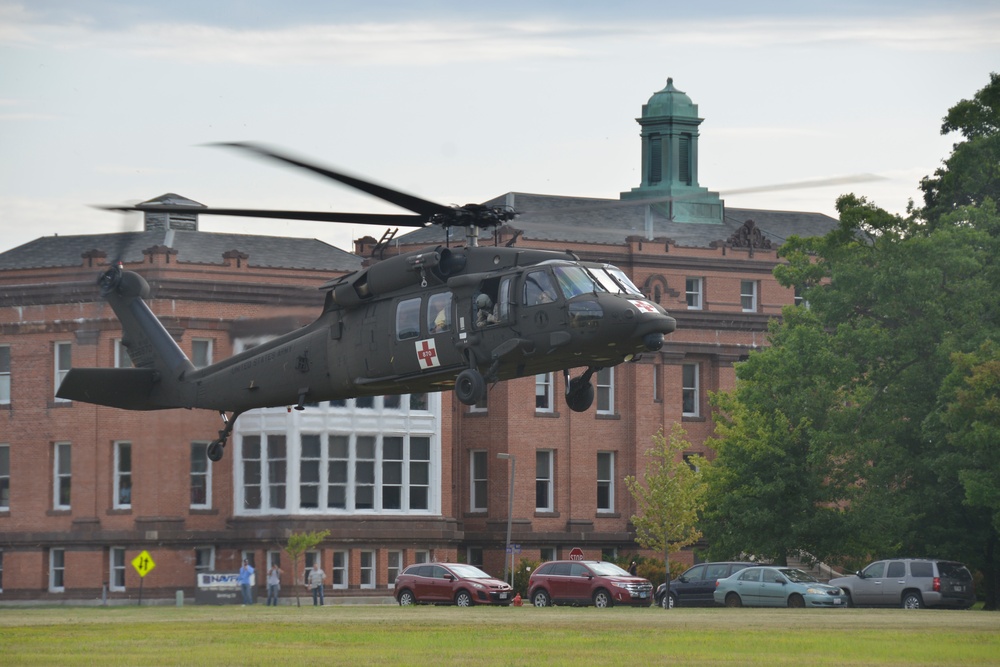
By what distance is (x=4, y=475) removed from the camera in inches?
2849

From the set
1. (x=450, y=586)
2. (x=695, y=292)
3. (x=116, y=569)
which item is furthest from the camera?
(x=695, y=292)

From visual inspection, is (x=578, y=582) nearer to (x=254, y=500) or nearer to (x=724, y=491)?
(x=724, y=491)

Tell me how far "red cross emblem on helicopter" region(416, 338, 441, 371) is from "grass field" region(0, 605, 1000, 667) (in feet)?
15.4

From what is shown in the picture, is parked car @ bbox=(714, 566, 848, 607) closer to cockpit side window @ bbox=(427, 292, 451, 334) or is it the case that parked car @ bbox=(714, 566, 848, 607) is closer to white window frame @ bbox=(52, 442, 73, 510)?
cockpit side window @ bbox=(427, 292, 451, 334)

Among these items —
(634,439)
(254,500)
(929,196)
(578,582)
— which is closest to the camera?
(578,582)

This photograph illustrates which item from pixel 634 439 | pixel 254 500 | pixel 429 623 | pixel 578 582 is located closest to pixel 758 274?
pixel 634 439

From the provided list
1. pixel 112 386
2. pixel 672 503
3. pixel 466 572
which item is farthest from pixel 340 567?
pixel 112 386

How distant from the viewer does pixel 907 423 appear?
57.2 meters

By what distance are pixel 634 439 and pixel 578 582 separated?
25304 millimetres

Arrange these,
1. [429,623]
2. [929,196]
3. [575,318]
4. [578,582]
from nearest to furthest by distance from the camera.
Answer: [575,318] → [429,623] → [578,582] → [929,196]

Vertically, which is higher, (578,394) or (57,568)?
(578,394)

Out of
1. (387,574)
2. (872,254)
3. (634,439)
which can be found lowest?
(387,574)

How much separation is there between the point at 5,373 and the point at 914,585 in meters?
35.5

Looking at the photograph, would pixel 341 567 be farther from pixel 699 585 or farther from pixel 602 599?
pixel 699 585
